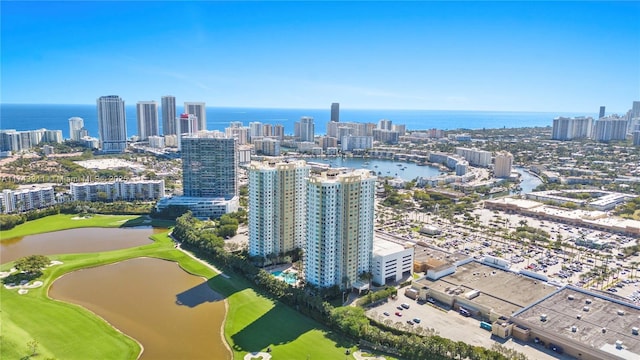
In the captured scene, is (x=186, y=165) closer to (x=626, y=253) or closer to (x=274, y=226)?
(x=274, y=226)

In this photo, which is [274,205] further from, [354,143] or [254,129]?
[254,129]

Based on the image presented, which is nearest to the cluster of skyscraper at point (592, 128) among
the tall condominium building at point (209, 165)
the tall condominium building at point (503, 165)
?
the tall condominium building at point (503, 165)

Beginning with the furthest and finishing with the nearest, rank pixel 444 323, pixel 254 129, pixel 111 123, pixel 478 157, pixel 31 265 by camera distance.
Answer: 1. pixel 254 129
2. pixel 111 123
3. pixel 478 157
4. pixel 31 265
5. pixel 444 323

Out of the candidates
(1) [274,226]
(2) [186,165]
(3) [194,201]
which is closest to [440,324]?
(1) [274,226]

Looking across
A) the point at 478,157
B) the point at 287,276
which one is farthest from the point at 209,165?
the point at 478,157

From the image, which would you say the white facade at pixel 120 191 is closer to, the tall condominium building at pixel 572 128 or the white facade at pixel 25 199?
the white facade at pixel 25 199

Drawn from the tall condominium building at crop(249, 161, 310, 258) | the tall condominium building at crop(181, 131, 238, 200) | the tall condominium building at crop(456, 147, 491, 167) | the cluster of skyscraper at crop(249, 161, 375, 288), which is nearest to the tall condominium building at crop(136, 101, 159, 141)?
the tall condominium building at crop(181, 131, 238, 200)
